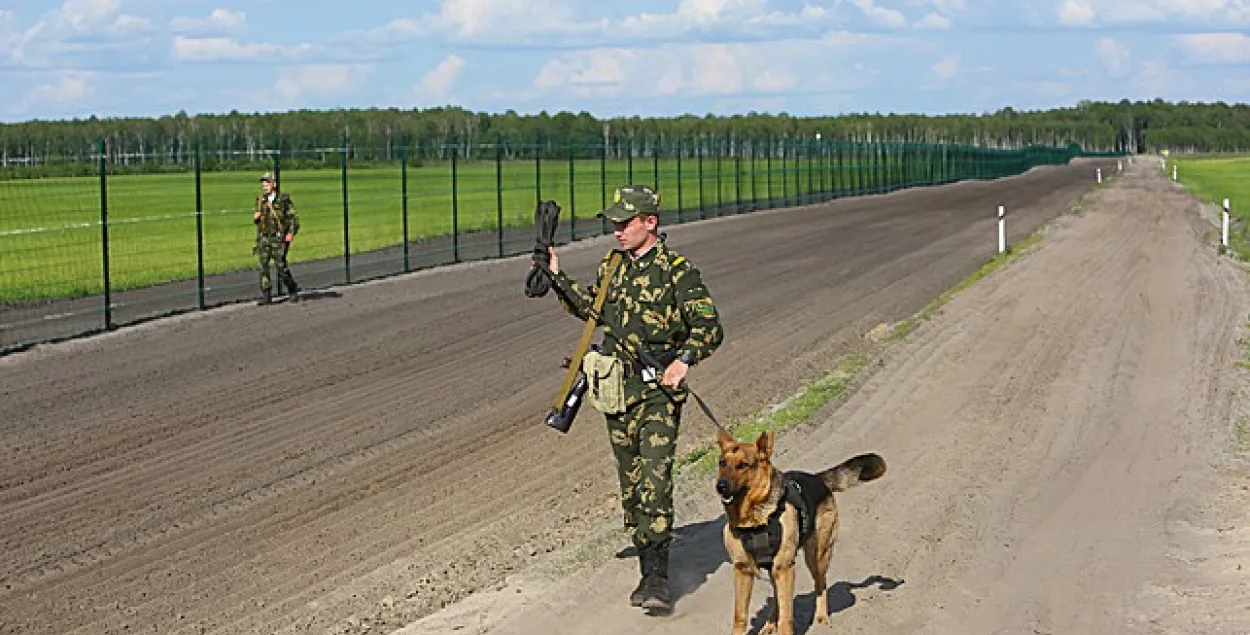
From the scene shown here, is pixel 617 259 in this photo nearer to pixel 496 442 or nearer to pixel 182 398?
pixel 496 442

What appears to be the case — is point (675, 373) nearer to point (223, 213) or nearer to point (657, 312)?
point (657, 312)

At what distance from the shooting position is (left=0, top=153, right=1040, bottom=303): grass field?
2956 cm

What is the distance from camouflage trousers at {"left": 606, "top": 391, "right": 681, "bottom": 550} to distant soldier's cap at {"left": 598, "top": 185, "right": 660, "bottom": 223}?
90 centimetres

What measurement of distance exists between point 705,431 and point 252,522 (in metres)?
4.52

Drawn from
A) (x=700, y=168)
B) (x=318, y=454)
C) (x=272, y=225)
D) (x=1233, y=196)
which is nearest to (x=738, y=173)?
(x=700, y=168)

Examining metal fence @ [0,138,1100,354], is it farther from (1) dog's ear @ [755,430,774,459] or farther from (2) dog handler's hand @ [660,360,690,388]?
→ (1) dog's ear @ [755,430,774,459]

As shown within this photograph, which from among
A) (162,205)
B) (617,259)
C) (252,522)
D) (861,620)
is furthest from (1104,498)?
(162,205)

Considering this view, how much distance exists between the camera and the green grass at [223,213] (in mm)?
29266

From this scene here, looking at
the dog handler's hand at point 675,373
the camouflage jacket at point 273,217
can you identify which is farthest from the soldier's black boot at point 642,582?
the camouflage jacket at point 273,217

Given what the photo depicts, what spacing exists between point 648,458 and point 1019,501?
12.9 feet

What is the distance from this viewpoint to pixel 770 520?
300 inches

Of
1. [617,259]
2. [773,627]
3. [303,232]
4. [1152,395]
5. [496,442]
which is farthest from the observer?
[303,232]

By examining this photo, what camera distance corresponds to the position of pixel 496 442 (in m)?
14.2

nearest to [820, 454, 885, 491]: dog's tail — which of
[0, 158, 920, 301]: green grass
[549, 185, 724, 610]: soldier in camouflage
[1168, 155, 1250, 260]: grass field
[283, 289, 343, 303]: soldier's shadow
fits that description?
[549, 185, 724, 610]: soldier in camouflage
